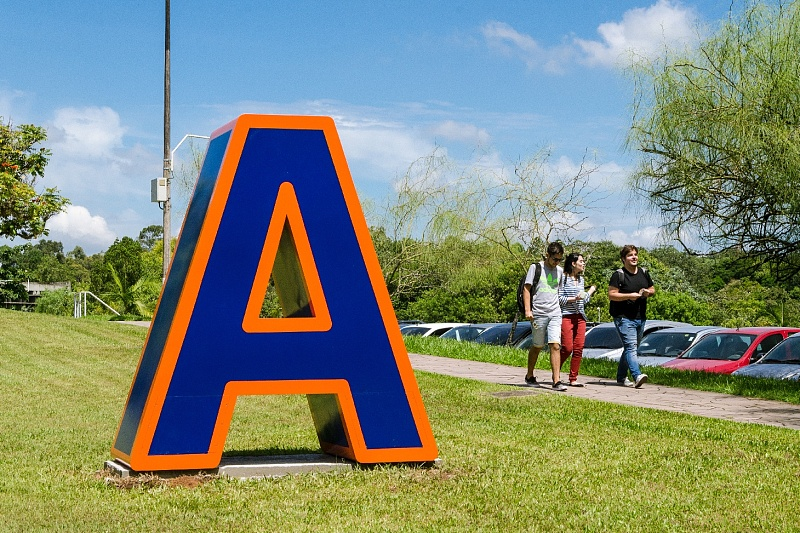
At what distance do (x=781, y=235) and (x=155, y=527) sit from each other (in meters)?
11.2

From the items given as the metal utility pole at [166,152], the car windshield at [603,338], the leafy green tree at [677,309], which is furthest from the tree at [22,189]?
the leafy green tree at [677,309]

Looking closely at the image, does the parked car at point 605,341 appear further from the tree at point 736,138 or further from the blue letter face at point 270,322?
the blue letter face at point 270,322

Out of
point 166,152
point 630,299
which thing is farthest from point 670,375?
point 166,152

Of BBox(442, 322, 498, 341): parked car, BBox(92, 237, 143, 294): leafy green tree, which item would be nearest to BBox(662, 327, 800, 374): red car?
BBox(442, 322, 498, 341): parked car

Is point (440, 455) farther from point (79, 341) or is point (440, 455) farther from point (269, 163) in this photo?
point (79, 341)

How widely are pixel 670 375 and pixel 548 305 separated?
3186 mm

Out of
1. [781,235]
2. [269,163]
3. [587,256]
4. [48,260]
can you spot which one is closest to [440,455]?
[269,163]

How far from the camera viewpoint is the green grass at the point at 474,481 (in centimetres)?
539

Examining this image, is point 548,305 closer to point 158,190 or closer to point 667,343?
point 667,343

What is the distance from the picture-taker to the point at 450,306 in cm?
4262

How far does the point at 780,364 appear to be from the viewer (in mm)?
15914

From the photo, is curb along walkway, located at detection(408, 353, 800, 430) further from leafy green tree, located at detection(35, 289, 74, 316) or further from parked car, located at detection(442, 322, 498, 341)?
leafy green tree, located at detection(35, 289, 74, 316)

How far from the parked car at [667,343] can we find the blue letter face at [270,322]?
1231 cm

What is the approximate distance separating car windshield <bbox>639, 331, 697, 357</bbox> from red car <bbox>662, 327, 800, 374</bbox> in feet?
2.32
